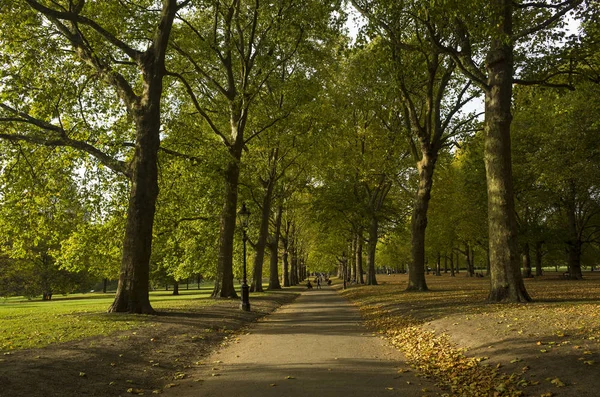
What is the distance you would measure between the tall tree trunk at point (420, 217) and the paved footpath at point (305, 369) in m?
12.4

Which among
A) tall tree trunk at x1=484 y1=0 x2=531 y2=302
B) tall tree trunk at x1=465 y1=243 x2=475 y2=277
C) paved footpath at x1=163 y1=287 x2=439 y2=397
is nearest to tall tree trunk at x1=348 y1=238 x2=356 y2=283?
tall tree trunk at x1=465 y1=243 x2=475 y2=277

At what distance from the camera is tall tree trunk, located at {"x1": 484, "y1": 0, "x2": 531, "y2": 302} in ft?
45.0

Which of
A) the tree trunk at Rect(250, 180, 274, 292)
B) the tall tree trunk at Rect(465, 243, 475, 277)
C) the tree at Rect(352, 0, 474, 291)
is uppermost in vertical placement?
the tree at Rect(352, 0, 474, 291)

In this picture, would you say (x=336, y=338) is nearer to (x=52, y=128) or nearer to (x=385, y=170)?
(x=52, y=128)

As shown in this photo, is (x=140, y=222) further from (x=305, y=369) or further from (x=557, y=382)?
(x=557, y=382)

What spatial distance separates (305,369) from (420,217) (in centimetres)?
1713

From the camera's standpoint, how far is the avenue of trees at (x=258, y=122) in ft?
46.5

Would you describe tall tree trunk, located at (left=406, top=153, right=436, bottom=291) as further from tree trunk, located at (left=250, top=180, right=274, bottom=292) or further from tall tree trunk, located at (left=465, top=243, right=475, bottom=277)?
tall tree trunk, located at (left=465, top=243, right=475, bottom=277)

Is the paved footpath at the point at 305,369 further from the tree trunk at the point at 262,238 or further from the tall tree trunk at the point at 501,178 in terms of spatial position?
the tree trunk at the point at 262,238

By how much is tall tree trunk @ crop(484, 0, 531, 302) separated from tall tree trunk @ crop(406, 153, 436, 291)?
841cm

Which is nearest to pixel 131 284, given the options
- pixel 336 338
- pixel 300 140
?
pixel 336 338

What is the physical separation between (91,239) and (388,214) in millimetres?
25099

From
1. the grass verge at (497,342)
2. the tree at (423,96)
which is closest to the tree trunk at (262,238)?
the tree at (423,96)

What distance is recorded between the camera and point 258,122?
87.5ft
